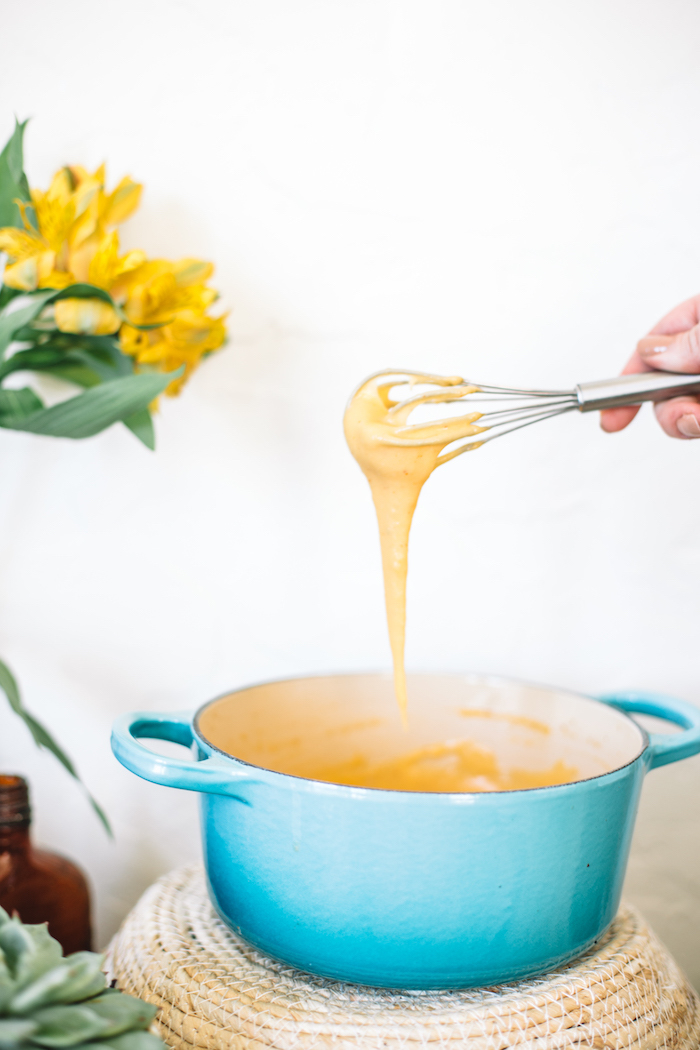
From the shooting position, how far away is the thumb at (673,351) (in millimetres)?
528

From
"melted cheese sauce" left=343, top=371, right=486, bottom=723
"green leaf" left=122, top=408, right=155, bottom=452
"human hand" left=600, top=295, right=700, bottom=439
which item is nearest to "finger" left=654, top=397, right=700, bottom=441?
"human hand" left=600, top=295, right=700, bottom=439

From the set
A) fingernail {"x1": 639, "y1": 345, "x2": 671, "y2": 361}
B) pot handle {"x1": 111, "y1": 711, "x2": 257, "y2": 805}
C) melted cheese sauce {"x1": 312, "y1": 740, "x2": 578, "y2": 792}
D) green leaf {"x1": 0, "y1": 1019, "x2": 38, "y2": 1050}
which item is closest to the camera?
green leaf {"x1": 0, "y1": 1019, "x2": 38, "y2": 1050}

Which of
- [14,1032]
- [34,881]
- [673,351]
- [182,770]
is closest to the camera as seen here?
[14,1032]

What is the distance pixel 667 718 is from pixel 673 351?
0.28m

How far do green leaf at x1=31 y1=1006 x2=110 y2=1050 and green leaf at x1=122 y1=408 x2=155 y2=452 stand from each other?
40cm

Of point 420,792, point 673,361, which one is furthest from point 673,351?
point 420,792

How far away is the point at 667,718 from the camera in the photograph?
0.59 m

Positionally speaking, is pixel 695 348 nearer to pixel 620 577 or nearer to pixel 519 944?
pixel 620 577

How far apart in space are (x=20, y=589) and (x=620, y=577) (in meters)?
0.60

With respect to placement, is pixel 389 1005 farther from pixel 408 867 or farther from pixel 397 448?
pixel 397 448

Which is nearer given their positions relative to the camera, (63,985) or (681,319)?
(63,985)

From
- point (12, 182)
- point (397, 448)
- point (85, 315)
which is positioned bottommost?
point (397, 448)

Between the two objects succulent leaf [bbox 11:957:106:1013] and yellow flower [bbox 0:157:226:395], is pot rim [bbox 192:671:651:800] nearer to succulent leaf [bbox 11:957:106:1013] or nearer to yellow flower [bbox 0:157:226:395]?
succulent leaf [bbox 11:957:106:1013]

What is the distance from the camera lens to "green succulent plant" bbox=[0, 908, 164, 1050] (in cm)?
34
